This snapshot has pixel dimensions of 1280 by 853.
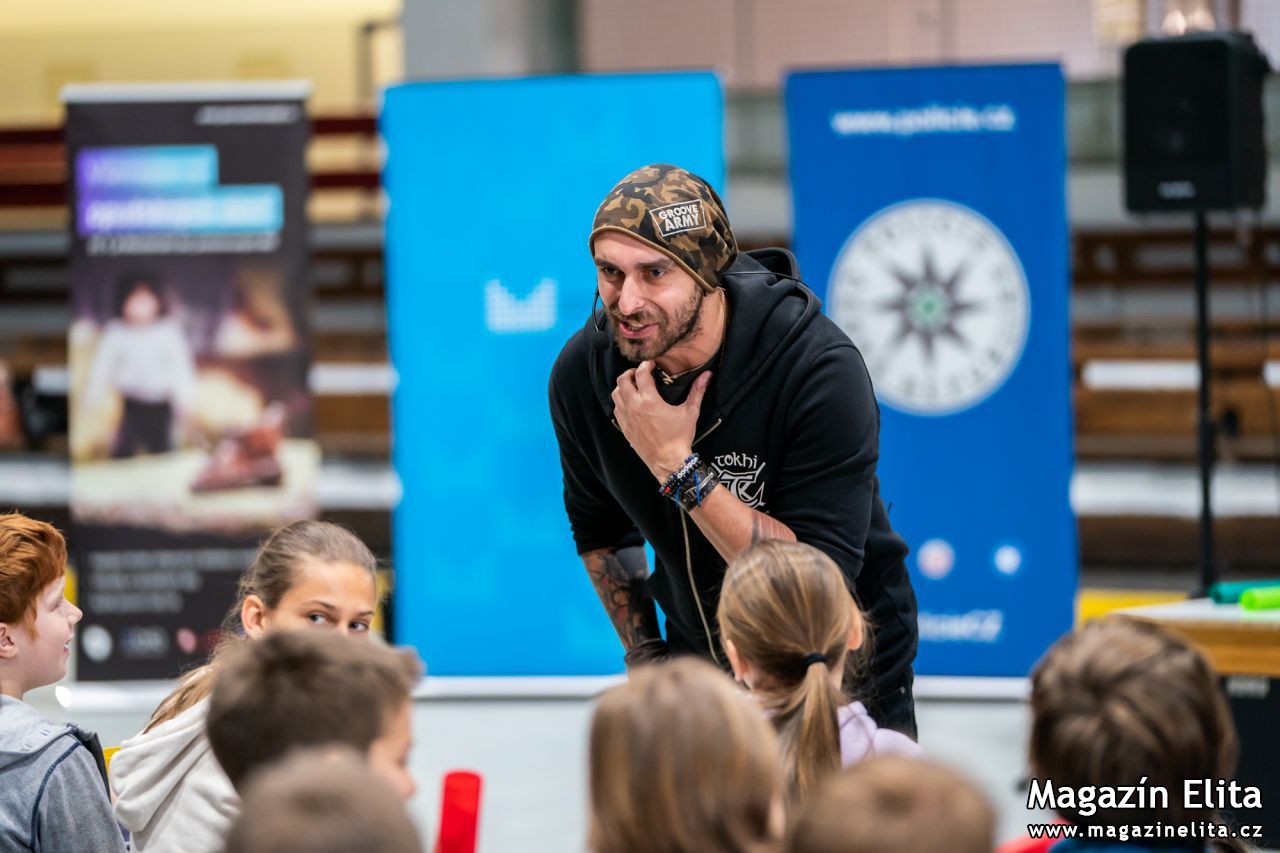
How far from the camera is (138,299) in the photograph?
5199 mm

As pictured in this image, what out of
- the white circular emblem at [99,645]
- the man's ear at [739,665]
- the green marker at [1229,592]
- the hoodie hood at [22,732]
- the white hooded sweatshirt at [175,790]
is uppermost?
the man's ear at [739,665]

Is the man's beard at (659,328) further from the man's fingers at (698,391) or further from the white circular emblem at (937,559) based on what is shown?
the white circular emblem at (937,559)

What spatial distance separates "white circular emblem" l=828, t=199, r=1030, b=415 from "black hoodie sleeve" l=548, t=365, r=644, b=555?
9.12 ft

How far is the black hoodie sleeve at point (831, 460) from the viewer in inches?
76.0

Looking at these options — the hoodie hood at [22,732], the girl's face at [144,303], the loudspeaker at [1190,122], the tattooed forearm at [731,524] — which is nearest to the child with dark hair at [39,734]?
the hoodie hood at [22,732]

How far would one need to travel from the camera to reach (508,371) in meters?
5.10

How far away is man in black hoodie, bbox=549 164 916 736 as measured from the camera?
1.91 m

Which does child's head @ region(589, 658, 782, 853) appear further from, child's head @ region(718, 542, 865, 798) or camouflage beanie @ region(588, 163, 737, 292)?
camouflage beanie @ region(588, 163, 737, 292)

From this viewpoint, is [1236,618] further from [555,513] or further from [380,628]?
[380,628]

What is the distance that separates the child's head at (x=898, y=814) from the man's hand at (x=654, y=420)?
0.77m

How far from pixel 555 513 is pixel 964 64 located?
184 centimetres

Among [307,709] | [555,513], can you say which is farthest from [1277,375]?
[307,709]

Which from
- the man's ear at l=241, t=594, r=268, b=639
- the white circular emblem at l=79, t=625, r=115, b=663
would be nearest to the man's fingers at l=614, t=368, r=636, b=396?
the man's ear at l=241, t=594, r=268, b=639

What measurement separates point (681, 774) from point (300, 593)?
33.2 inches
